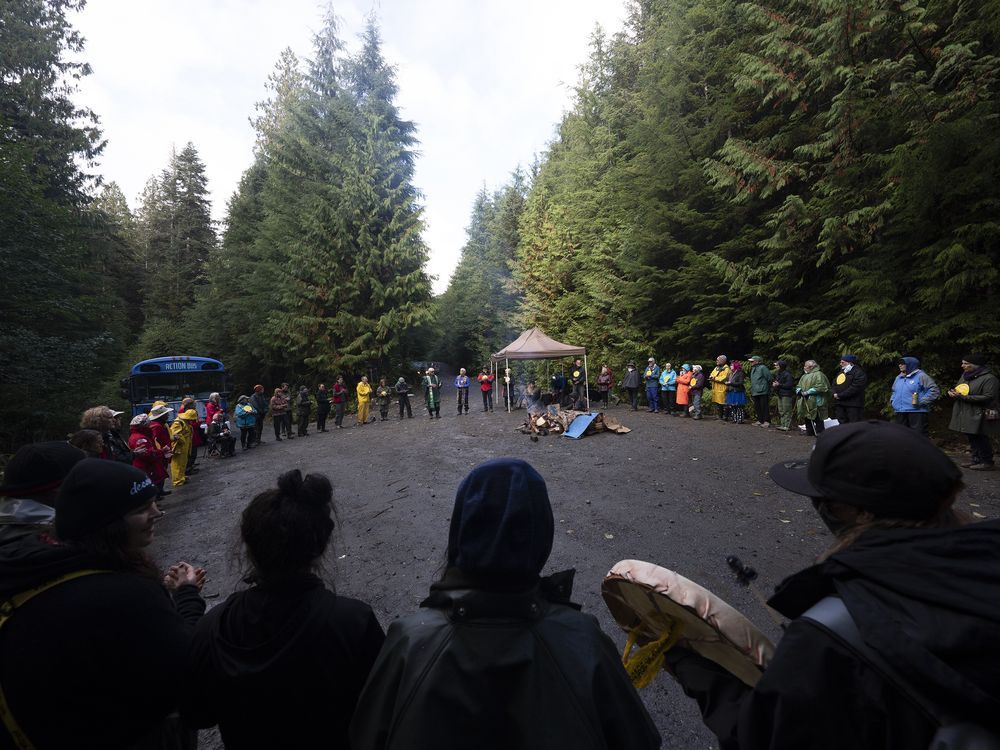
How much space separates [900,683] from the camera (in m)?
0.92

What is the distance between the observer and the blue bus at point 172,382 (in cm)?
1569

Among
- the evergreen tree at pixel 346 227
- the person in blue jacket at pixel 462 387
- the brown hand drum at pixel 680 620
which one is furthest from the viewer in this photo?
the evergreen tree at pixel 346 227

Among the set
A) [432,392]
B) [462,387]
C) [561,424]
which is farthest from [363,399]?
[561,424]

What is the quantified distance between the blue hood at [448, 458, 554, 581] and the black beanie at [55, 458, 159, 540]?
3.80ft

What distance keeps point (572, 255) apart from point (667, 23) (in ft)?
36.6

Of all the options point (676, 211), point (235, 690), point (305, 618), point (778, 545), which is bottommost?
point (778, 545)

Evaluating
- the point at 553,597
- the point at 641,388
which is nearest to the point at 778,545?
the point at 553,597

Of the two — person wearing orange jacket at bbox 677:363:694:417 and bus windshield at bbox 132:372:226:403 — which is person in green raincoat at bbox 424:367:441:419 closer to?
bus windshield at bbox 132:372:226:403

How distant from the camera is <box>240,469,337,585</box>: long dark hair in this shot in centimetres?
159

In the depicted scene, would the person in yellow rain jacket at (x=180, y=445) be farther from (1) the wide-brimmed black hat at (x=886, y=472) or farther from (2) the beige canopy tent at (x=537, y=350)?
(1) the wide-brimmed black hat at (x=886, y=472)

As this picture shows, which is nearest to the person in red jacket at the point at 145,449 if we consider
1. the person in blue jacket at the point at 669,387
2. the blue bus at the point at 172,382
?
the blue bus at the point at 172,382

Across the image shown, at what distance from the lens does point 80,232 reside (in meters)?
18.2

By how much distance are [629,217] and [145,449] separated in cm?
1766

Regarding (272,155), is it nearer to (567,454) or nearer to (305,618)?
(567,454)
